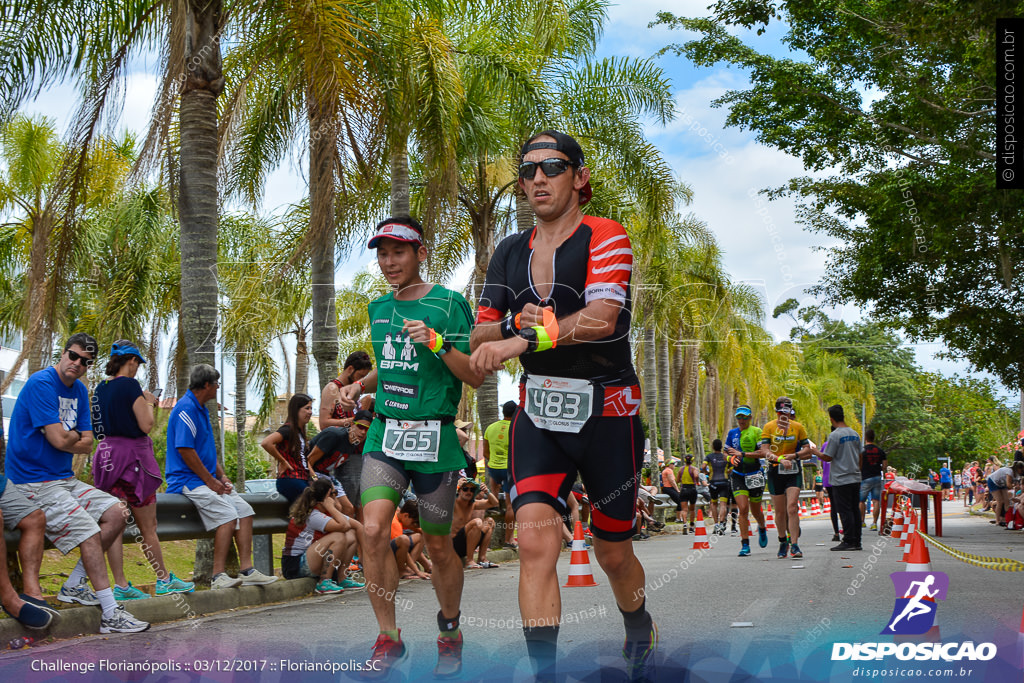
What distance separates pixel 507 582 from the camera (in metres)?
10.9

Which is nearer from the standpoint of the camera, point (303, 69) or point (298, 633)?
point (298, 633)

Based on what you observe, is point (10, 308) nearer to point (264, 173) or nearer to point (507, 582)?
point (264, 173)

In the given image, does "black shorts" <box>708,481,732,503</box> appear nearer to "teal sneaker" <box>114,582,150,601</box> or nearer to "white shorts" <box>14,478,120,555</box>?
"teal sneaker" <box>114,582,150,601</box>

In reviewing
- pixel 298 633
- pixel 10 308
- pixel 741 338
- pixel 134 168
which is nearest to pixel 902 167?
pixel 134 168

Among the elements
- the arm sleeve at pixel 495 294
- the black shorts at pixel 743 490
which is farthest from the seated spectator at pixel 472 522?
the arm sleeve at pixel 495 294

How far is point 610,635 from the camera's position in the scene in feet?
20.9

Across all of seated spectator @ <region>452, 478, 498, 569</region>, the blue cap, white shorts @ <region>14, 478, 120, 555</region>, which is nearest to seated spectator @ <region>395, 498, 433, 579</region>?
seated spectator @ <region>452, 478, 498, 569</region>

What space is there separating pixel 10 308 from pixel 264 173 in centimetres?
1260

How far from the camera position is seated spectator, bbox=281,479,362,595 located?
9203 mm

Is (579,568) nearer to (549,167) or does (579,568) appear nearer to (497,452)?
(497,452)

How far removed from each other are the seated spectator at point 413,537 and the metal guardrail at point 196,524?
1602 mm

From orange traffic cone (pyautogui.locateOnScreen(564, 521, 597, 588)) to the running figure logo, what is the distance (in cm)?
431

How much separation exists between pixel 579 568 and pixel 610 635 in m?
3.53

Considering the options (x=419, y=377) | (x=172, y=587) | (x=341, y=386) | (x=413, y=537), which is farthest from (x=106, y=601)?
(x=413, y=537)
